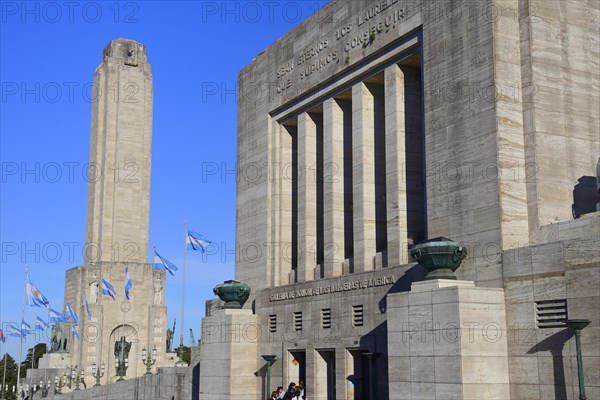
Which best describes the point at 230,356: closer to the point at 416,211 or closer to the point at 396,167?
the point at 416,211

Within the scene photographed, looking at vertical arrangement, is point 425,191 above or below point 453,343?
above

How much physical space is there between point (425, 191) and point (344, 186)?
247 inches

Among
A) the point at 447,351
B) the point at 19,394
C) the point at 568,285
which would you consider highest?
the point at 568,285

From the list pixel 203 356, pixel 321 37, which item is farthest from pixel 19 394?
→ pixel 321 37

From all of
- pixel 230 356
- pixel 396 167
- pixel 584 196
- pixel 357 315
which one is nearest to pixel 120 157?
pixel 230 356

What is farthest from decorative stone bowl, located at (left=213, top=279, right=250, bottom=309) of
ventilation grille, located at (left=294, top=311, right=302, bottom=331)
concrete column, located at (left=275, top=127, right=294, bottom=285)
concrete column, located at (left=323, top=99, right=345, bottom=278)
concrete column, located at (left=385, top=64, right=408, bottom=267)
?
concrete column, located at (left=385, top=64, right=408, bottom=267)

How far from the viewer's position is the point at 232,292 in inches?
1346

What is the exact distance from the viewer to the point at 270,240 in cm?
3484

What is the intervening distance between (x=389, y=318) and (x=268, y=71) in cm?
1677

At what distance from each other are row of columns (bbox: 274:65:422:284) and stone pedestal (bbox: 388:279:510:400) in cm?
473

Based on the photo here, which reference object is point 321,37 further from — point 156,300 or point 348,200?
point 156,300

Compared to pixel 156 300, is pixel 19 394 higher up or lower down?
lower down

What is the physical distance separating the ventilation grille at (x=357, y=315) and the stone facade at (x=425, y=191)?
0.24ft

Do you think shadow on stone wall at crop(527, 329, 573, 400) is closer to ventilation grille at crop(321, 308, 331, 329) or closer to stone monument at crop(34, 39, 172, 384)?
ventilation grille at crop(321, 308, 331, 329)
